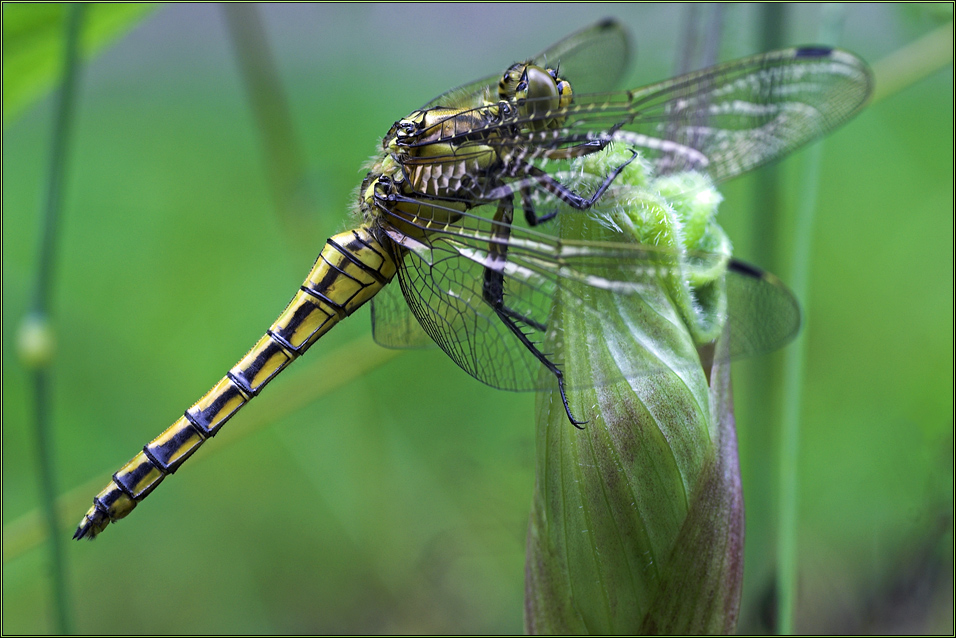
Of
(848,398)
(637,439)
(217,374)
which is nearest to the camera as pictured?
(637,439)

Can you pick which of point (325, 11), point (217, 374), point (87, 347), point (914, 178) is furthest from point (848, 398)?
point (325, 11)

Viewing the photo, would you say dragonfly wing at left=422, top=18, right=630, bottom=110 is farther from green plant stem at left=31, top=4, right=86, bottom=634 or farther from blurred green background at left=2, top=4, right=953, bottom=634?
green plant stem at left=31, top=4, right=86, bottom=634

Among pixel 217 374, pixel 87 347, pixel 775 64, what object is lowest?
pixel 775 64

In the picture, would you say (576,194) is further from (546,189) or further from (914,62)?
(914,62)

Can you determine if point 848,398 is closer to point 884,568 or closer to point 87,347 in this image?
point 884,568

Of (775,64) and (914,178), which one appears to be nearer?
(775,64)

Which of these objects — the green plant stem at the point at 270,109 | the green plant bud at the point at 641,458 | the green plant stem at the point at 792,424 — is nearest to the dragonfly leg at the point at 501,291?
the green plant bud at the point at 641,458

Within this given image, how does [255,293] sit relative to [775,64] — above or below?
above
